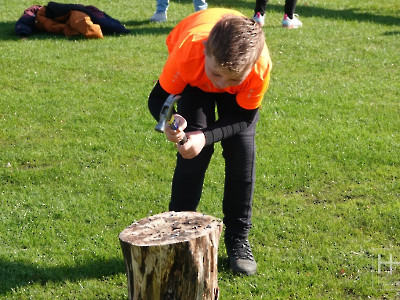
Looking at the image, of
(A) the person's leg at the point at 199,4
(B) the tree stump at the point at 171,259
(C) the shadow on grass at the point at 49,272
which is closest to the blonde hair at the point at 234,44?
(B) the tree stump at the point at 171,259

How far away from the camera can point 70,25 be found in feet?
33.3

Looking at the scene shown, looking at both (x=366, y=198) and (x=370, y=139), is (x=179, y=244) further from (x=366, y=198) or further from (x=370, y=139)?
(x=370, y=139)

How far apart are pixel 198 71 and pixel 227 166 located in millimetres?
865

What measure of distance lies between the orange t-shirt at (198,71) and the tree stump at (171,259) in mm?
862

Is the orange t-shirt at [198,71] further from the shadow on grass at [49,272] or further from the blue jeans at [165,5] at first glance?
the blue jeans at [165,5]

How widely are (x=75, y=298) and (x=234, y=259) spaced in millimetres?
1165

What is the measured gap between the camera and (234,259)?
15.3 feet

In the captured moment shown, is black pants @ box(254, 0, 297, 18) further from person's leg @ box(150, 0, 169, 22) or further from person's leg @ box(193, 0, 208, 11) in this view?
person's leg @ box(150, 0, 169, 22)

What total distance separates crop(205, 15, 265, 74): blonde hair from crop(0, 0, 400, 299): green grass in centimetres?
173

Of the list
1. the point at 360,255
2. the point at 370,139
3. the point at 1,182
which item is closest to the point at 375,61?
the point at 370,139

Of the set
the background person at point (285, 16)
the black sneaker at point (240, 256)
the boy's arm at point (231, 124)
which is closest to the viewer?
the boy's arm at point (231, 124)

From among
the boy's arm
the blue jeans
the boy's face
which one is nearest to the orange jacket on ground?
the blue jeans

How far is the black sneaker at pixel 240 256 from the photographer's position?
4.62 meters

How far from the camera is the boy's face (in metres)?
3.58
